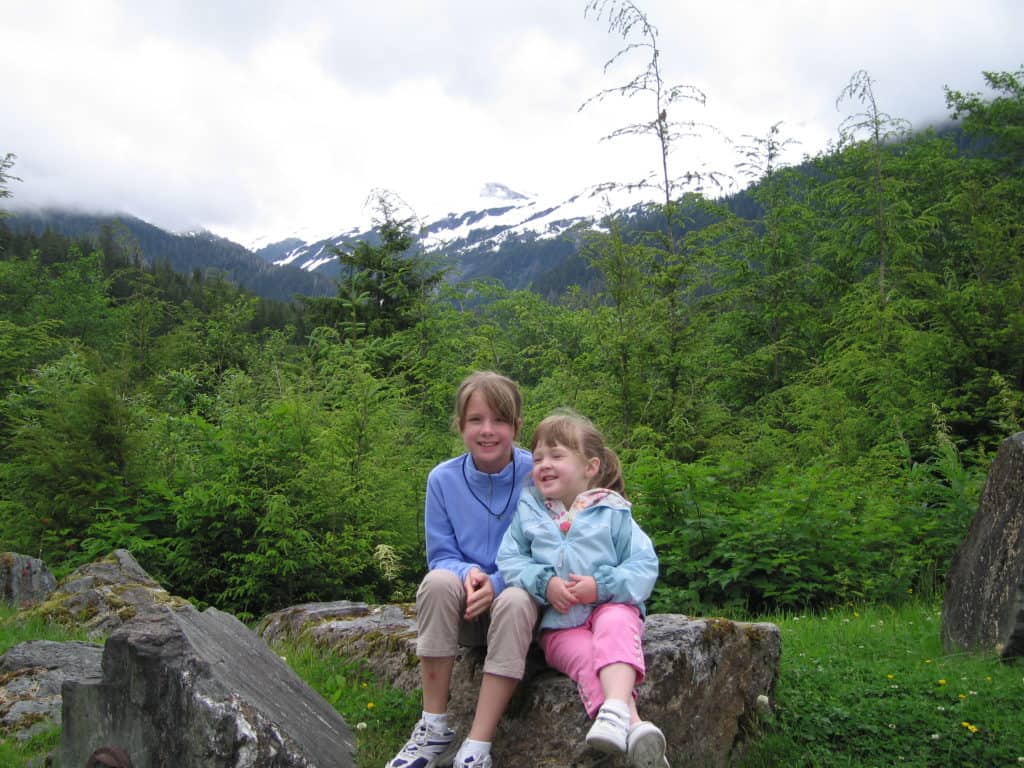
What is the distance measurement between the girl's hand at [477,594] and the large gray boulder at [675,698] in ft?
1.41

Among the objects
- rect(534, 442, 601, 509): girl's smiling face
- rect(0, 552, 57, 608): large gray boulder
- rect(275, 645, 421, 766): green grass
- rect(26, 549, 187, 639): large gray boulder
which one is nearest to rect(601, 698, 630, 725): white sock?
rect(534, 442, 601, 509): girl's smiling face

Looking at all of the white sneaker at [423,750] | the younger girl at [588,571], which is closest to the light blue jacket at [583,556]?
the younger girl at [588,571]

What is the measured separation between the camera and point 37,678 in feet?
14.1

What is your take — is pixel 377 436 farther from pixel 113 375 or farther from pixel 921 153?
pixel 921 153

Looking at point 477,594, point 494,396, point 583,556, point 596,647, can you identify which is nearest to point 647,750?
point 596,647

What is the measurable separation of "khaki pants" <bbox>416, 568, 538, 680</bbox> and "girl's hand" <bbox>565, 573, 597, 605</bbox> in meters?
0.20

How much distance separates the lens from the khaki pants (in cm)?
319

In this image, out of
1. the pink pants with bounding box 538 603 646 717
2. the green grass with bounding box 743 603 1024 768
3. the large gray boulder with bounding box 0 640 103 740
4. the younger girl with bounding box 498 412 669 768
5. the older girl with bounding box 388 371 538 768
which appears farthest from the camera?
the large gray boulder with bounding box 0 640 103 740

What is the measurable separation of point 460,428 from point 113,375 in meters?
9.48

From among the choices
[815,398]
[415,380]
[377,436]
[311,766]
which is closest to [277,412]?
[377,436]

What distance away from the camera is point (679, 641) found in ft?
11.5

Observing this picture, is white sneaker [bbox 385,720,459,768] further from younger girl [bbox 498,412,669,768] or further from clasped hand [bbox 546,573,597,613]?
clasped hand [bbox 546,573,597,613]

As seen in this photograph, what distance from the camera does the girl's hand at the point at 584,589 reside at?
3.21 metres

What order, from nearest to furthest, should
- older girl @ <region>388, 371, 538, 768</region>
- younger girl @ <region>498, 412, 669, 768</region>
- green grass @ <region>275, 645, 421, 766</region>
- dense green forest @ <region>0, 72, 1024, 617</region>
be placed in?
younger girl @ <region>498, 412, 669, 768</region>, older girl @ <region>388, 371, 538, 768</region>, green grass @ <region>275, 645, 421, 766</region>, dense green forest @ <region>0, 72, 1024, 617</region>
